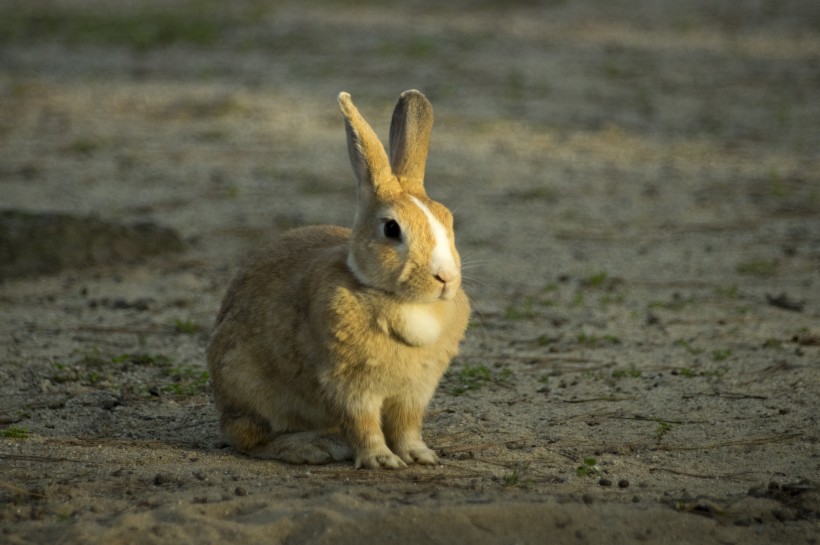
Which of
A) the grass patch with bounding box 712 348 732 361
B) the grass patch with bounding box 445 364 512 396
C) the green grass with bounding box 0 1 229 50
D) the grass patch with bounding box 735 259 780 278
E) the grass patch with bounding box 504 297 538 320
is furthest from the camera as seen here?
the green grass with bounding box 0 1 229 50

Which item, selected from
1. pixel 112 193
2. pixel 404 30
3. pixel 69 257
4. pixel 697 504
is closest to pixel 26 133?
pixel 112 193

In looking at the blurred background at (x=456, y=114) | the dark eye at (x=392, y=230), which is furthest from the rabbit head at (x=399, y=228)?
the blurred background at (x=456, y=114)

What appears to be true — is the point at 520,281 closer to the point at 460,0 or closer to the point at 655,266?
the point at 655,266

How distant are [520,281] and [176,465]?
12.1ft

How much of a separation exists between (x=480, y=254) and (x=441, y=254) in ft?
13.3

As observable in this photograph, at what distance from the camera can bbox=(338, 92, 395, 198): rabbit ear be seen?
4.84m

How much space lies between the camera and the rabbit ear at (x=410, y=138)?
5066 millimetres

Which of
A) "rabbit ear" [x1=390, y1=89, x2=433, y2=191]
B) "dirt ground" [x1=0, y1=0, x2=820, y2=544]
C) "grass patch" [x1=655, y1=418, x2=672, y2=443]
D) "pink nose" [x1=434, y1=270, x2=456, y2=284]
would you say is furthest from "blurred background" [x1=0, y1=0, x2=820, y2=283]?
"pink nose" [x1=434, y1=270, x2=456, y2=284]

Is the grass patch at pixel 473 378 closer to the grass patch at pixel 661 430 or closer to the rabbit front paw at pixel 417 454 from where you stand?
the grass patch at pixel 661 430

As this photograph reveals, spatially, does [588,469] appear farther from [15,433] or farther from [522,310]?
[522,310]

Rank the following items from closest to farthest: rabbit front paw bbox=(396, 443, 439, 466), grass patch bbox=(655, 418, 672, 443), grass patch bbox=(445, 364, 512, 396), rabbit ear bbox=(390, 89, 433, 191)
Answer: rabbit front paw bbox=(396, 443, 439, 466)
rabbit ear bbox=(390, 89, 433, 191)
grass patch bbox=(655, 418, 672, 443)
grass patch bbox=(445, 364, 512, 396)

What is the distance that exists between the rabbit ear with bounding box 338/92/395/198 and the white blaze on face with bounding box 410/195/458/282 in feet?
0.87

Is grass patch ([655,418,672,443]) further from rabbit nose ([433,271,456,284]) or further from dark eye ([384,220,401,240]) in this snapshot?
dark eye ([384,220,401,240])

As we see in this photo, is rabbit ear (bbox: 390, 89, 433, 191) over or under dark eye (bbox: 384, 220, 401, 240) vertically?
over
